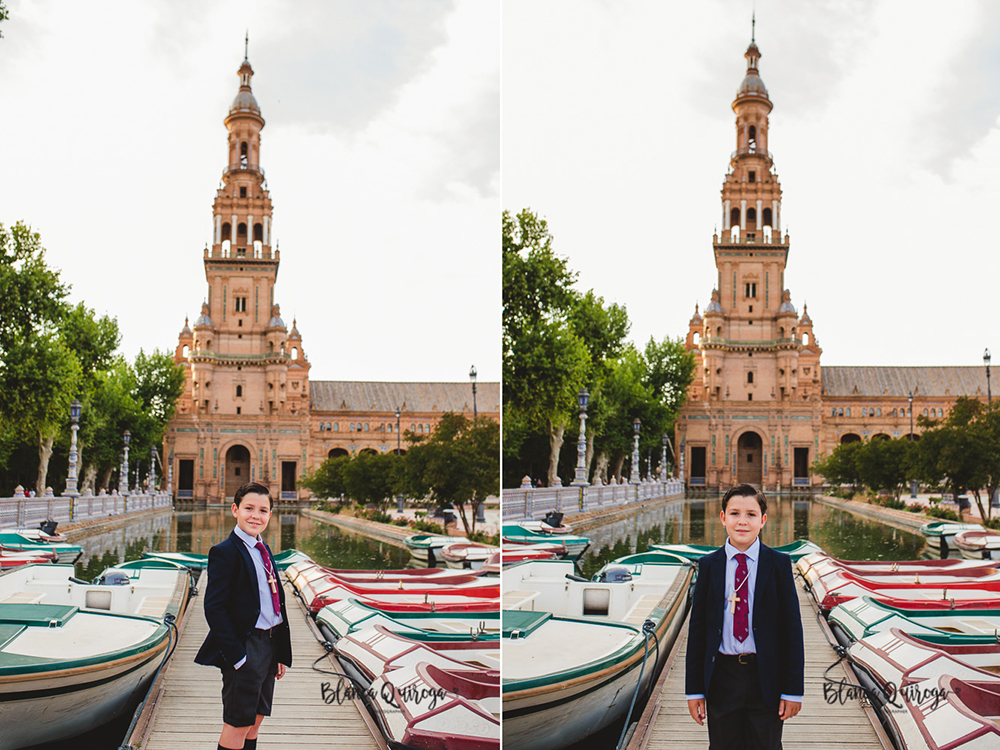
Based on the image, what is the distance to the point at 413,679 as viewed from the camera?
12.3ft

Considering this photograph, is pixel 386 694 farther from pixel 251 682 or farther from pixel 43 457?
pixel 43 457

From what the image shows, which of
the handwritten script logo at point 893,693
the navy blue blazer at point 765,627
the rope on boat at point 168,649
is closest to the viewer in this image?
the navy blue blazer at point 765,627

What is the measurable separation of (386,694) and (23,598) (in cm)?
193

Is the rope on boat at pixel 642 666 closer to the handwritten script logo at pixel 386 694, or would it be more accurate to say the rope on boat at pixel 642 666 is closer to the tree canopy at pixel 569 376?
the handwritten script logo at pixel 386 694

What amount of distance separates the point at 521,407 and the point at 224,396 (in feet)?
6.35

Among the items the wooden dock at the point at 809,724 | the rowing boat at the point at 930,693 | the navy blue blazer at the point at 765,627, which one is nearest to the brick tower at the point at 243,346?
the wooden dock at the point at 809,724

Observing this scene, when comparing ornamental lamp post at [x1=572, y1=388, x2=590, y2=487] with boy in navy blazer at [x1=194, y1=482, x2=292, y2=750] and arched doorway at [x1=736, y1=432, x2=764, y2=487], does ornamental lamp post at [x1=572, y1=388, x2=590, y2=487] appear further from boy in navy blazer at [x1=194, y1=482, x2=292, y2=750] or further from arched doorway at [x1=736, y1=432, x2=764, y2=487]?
boy in navy blazer at [x1=194, y1=482, x2=292, y2=750]

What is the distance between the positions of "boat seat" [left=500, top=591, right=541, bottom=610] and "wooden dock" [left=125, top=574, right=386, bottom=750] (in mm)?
896

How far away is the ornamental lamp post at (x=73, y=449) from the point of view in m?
4.77

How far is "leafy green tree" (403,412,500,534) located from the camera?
4531 millimetres

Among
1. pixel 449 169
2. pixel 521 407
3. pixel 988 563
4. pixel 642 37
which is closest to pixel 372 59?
pixel 449 169

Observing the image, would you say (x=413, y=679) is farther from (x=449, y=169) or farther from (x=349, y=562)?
(x=449, y=169)

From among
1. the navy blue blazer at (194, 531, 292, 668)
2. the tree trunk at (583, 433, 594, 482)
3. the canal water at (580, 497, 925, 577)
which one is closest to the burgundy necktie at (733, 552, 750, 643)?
the navy blue blazer at (194, 531, 292, 668)

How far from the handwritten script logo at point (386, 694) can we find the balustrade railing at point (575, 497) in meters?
1.31
